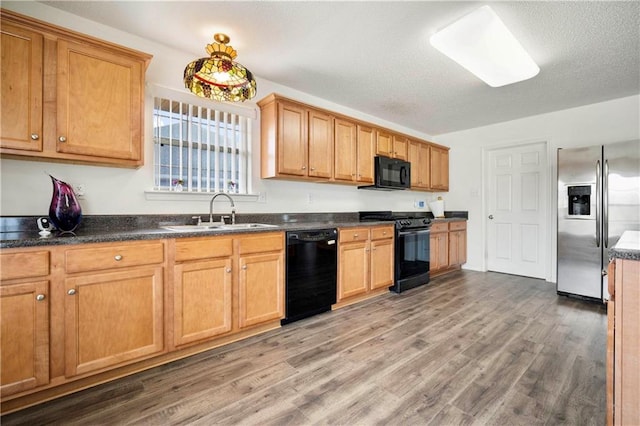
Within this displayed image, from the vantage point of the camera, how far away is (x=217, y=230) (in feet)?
6.97

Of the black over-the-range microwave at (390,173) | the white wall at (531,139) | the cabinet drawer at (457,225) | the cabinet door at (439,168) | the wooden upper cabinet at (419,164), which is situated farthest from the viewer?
the cabinet door at (439,168)

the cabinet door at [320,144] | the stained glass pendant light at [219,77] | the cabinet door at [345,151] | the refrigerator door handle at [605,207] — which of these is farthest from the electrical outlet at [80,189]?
the refrigerator door handle at [605,207]

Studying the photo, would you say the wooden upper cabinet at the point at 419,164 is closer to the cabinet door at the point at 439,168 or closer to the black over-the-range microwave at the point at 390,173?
the cabinet door at the point at 439,168

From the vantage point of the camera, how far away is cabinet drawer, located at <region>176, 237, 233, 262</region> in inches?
77.8

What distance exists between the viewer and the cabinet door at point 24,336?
1.45 meters

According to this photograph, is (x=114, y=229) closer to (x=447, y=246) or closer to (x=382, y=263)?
(x=382, y=263)

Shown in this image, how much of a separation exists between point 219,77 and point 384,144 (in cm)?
259

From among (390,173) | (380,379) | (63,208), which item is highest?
(390,173)

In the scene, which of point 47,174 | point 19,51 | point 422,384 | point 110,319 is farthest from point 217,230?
point 422,384

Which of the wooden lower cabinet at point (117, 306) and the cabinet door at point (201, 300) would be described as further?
the cabinet door at point (201, 300)

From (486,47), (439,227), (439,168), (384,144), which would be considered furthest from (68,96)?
(439,168)

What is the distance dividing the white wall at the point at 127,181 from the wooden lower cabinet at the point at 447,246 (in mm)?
1918

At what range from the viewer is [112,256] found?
1.72 metres

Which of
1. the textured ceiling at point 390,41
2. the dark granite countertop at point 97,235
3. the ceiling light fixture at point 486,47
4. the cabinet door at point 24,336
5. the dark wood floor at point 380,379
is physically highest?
the textured ceiling at point 390,41
